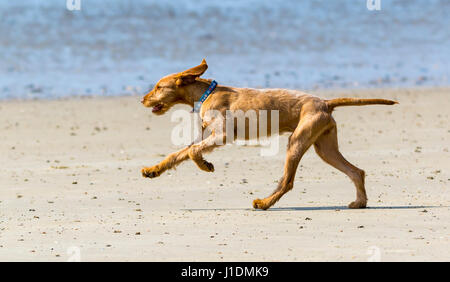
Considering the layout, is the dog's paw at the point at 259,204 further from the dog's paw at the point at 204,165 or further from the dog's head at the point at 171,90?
the dog's head at the point at 171,90

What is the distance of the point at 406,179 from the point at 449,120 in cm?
449

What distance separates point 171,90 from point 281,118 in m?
1.14

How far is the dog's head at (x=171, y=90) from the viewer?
8.78m

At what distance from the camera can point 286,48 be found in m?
25.3

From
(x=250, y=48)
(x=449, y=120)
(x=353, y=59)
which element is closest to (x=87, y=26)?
(x=250, y=48)

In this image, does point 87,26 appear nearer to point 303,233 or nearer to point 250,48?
point 250,48

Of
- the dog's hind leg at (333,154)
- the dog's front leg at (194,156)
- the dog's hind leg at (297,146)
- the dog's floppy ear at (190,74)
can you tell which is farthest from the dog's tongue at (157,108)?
the dog's hind leg at (333,154)

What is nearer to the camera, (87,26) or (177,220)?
(177,220)

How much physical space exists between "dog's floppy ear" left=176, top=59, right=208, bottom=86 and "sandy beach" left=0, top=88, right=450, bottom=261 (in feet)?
3.86

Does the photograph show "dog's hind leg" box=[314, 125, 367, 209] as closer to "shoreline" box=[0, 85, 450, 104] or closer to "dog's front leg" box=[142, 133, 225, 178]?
"dog's front leg" box=[142, 133, 225, 178]

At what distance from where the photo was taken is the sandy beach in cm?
672

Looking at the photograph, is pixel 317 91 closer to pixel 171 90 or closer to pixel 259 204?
pixel 171 90

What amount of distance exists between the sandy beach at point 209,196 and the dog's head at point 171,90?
0.95 m

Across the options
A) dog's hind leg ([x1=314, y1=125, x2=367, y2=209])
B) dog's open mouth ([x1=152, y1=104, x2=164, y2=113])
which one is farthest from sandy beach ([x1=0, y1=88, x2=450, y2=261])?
dog's open mouth ([x1=152, y1=104, x2=164, y2=113])
